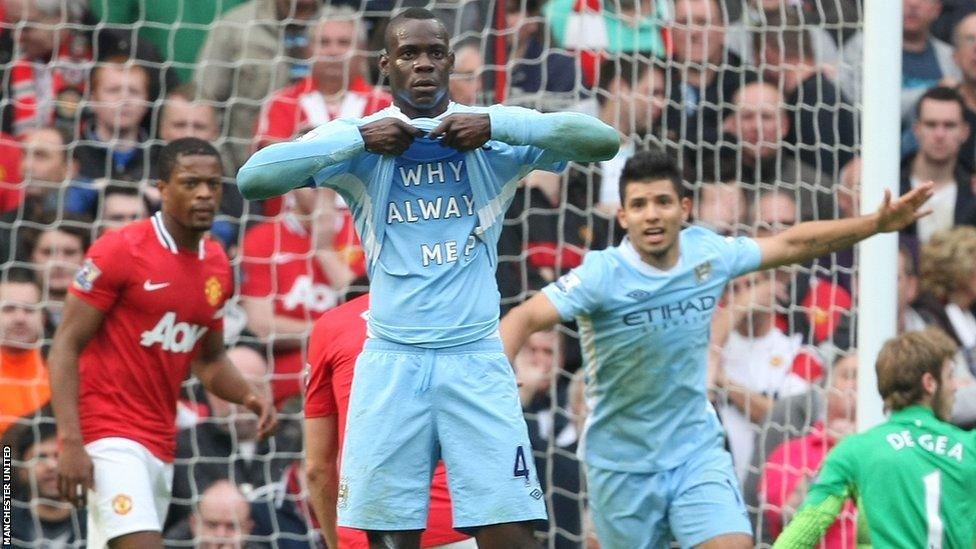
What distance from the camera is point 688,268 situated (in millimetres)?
5949

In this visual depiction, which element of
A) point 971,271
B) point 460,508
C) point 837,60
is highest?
point 837,60

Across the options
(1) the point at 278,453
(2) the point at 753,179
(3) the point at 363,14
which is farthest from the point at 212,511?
(2) the point at 753,179

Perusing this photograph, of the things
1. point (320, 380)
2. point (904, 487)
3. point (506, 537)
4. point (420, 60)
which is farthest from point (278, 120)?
point (506, 537)

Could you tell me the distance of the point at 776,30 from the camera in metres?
7.85

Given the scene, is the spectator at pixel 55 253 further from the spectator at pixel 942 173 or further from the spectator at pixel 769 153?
the spectator at pixel 942 173

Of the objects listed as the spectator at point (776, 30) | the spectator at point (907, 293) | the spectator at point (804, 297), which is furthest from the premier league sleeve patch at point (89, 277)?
the spectator at point (907, 293)

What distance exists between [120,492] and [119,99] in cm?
255

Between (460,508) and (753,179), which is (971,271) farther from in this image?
(460,508)

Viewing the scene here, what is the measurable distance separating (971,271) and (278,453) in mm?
3309

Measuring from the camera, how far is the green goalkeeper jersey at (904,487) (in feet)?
16.3

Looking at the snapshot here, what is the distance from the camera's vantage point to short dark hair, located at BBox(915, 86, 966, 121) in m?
7.98

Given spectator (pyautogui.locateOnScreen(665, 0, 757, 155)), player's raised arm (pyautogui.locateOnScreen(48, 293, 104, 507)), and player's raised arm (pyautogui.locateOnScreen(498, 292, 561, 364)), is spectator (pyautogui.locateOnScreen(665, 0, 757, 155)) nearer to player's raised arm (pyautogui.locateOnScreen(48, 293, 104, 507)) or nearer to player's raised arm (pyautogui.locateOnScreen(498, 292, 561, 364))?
player's raised arm (pyautogui.locateOnScreen(498, 292, 561, 364))

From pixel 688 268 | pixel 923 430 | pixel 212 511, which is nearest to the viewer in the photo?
pixel 923 430

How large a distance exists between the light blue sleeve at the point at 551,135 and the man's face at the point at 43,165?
13.0 ft
